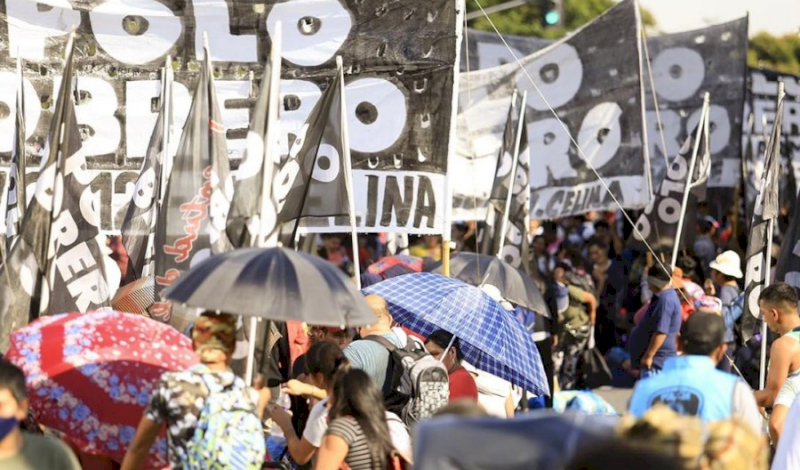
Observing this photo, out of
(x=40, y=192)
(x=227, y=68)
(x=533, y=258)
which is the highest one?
(x=227, y=68)

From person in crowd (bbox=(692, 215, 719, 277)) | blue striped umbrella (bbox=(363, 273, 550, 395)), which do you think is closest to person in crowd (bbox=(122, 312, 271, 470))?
blue striped umbrella (bbox=(363, 273, 550, 395))

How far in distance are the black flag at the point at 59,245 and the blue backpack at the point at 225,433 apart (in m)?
2.31

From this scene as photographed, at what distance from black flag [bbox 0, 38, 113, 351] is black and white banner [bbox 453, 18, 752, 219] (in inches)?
361

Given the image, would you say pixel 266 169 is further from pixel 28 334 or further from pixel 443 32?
pixel 443 32

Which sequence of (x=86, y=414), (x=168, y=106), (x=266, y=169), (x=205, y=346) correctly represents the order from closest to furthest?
(x=205, y=346) < (x=86, y=414) < (x=266, y=169) < (x=168, y=106)

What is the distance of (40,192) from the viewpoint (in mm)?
7859

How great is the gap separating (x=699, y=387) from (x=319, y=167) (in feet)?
16.0

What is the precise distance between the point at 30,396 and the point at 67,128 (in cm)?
244

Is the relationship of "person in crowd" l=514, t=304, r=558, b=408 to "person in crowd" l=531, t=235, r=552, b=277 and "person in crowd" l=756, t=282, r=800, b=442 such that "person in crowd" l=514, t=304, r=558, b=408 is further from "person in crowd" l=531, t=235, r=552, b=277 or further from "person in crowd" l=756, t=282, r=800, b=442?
"person in crowd" l=756, t=282, r=800, b=442

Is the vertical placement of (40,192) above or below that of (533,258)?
above

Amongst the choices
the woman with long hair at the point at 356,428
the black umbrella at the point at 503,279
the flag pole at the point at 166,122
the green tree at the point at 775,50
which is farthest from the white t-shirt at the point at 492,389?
the green tree at the point at 775,50

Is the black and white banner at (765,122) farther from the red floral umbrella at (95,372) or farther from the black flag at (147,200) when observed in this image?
the red floral umbrella at (95,372)

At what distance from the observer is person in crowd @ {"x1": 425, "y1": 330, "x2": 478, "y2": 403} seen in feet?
26.9

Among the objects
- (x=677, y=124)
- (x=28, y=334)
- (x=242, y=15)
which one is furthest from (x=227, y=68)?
(x=677, y=124)
